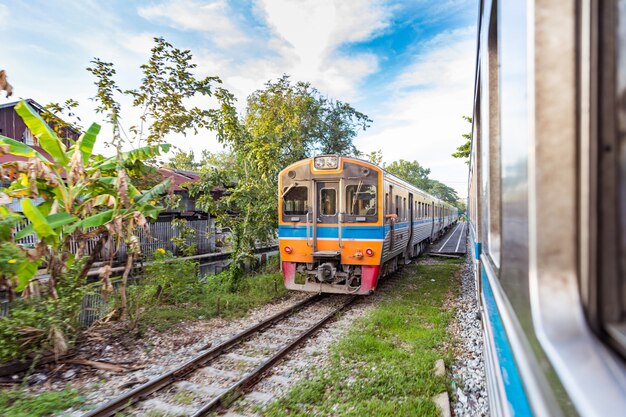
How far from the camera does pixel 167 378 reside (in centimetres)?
422

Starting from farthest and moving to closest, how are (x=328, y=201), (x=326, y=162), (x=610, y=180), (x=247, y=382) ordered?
1. (x=328, y=201)
2. (x=326, y=162)
3. (x=247, y=382)
4. (x=610, y=180)

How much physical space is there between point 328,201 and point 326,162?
82 centimetres

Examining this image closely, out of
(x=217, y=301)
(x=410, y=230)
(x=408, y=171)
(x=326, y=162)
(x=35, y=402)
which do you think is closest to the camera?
(x=35, y=402)

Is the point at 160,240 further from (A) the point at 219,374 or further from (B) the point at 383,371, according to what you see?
(B) the point at 383,371

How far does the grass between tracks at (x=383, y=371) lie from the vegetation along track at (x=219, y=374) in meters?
0.59

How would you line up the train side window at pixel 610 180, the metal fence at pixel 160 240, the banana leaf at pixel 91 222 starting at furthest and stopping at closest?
1. the metal fence at pixel 160 240
2. the banana leaf at pixel 91 222
3. the train side window at pixel 610 180

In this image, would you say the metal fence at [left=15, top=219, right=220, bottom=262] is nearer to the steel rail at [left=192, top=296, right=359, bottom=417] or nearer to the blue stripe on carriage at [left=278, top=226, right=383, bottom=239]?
the blue stripe on carriage at [left=278, top=226, right=383, bottom=239]

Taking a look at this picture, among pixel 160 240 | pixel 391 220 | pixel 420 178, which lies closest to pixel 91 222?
pixel 391 220

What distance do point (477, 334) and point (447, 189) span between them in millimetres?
88045

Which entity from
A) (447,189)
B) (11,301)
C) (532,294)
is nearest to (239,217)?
(11,301)

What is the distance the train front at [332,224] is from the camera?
747 cm

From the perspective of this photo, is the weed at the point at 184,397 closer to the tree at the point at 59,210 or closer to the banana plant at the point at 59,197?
the tree at the point at 59,210

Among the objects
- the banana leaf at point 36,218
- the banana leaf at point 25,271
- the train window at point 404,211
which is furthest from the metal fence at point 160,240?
the train window at point 404,211

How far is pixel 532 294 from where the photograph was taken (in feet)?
2.74
